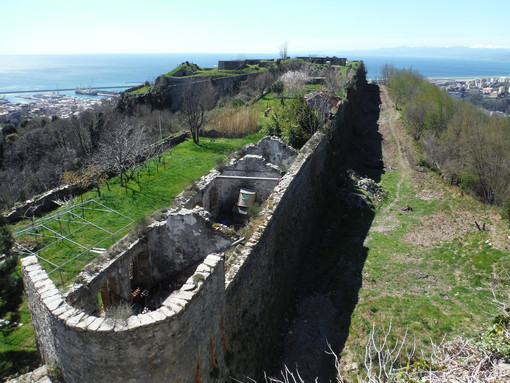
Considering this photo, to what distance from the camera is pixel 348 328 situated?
10.1 m

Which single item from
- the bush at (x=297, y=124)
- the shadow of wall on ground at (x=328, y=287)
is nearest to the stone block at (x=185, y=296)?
the shadow of wall on ground at (x=328, y=287)

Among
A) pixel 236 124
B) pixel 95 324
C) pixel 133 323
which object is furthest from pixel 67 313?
pixel 236 124

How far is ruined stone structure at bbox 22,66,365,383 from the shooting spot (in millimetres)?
4805

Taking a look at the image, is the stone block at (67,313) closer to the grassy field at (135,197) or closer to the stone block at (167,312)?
the stone block at (167,312)

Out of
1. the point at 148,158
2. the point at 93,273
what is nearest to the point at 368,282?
the point at 93,273

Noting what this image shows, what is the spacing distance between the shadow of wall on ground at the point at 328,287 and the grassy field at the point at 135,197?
5.48 meters

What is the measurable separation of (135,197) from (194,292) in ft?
39.8

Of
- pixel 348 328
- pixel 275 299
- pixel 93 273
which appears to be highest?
pixel 93 273

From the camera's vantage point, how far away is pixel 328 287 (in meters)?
11.9

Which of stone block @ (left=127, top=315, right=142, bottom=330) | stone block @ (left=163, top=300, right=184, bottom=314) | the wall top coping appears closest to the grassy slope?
the wall top coping

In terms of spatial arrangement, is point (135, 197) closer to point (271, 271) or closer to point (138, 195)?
point (138, 195)

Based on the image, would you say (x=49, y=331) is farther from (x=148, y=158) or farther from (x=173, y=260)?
(x=148, y=158)

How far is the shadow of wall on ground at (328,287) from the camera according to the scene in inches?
365

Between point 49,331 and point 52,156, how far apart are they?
73.2 feet
